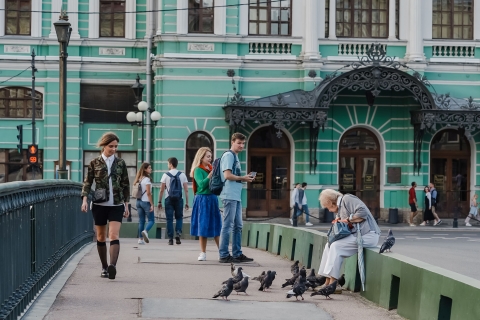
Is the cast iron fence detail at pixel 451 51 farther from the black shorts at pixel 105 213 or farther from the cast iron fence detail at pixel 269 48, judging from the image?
the black shorts at pixel 105 213

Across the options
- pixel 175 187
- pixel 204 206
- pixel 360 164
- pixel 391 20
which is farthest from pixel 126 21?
pixel 204 206

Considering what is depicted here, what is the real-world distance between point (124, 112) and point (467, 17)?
1336 cm

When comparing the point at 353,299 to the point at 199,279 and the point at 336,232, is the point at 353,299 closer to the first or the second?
the point at 336,232

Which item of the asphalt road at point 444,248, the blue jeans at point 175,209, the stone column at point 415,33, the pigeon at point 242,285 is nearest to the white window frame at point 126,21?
the stone column at point 415,33

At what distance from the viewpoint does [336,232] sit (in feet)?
45.9

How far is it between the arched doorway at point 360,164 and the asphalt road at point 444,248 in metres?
5.33

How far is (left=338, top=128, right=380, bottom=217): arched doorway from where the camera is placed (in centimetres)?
4375

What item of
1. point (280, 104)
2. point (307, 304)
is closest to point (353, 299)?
point (307, 304)

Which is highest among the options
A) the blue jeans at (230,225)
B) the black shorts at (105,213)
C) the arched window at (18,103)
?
the arched window at (18,103)

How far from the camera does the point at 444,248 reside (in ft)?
87.8

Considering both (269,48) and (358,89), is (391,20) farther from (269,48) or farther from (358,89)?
(269,48)

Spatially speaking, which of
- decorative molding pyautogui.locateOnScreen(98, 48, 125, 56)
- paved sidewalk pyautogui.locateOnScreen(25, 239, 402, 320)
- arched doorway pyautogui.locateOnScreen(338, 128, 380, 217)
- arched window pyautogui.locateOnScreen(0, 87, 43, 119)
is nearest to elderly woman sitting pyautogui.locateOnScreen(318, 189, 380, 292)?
paved sidewalk pyautogui.locateOnScreen(25, 239, 402, 320)

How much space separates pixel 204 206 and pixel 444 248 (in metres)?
10.2

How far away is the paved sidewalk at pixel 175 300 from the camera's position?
11414 mm
